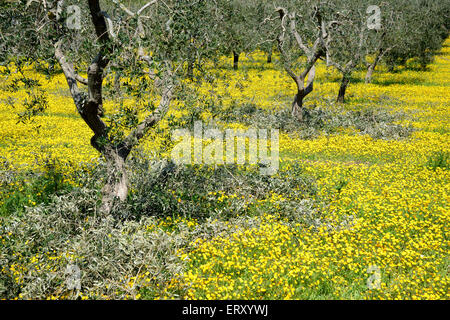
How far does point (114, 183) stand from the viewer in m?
8.92

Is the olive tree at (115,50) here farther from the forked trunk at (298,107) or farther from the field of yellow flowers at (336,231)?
the forked trunk at (298,107)

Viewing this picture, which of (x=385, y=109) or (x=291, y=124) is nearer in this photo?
(x=291, y=124)

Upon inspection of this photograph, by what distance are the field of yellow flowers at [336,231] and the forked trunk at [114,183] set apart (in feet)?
4.20

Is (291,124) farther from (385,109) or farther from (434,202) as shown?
(434,202)

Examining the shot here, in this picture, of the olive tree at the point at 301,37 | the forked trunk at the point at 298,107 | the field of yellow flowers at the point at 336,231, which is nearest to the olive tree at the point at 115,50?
the field of yellow flowers at the point at 336,231

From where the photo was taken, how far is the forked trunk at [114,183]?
344 inches

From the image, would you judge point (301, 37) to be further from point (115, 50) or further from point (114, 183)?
point (115, 50)

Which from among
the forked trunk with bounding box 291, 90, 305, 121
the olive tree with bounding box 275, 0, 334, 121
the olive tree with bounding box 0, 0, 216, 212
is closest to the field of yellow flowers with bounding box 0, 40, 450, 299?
the olive tree with bounding box 0, 0, 216, 212

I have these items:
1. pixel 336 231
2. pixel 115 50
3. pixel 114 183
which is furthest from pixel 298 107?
pixel 115 50

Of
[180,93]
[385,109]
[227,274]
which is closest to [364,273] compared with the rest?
[227,274]

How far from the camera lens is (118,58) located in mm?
6891

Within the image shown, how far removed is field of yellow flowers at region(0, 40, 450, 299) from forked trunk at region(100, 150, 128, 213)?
1281mm

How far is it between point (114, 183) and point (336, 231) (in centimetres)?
560

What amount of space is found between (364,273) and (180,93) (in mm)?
5833
